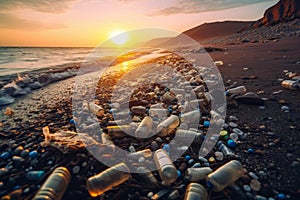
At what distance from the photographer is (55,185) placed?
56.0 inches

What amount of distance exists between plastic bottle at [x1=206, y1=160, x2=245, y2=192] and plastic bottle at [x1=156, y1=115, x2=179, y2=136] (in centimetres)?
79

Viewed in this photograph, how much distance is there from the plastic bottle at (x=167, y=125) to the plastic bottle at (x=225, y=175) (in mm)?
792

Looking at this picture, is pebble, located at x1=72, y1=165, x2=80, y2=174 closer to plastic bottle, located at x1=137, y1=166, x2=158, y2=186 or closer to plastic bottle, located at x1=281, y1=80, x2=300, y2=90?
plastic bottle, located at x1=137, y1=166, x2=158, y2=186

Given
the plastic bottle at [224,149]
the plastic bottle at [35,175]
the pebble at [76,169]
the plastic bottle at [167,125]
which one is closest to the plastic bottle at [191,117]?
the plastic bottle at [167,125]

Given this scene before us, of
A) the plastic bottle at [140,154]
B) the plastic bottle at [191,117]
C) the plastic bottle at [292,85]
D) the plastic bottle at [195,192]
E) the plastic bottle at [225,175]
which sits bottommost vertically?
the plastic bottle at [195,192]

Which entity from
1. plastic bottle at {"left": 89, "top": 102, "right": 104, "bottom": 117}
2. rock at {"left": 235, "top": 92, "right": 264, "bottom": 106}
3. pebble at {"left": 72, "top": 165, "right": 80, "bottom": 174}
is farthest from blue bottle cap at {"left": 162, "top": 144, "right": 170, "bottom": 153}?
Result: rock at {"left": 235, "top": 92, "right": 264, "bottom": 106}

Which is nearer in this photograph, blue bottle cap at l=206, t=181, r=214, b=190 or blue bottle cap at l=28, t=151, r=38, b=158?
blue bottle cap at l=206, t=181, r=214, b=190

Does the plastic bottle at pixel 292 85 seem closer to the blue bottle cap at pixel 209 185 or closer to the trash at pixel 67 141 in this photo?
the blue bottle cap at pixel 209 185

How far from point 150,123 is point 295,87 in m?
2.71

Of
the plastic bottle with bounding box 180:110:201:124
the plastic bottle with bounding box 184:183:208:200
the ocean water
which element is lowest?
the plastic bottle with bounding box 184:183:208:200

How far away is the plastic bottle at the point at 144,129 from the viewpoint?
7.11 ft

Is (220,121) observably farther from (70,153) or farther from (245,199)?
(70,153)

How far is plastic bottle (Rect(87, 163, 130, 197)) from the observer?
1443 millimetres

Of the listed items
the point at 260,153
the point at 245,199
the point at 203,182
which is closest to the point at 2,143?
the point at 203,182
